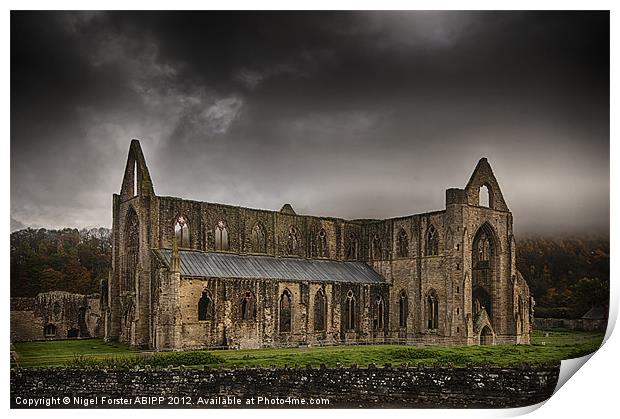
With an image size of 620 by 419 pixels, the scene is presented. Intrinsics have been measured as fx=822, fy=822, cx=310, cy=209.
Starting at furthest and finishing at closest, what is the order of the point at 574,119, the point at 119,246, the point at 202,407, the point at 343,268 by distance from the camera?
the point at 343,268 < the point at 119,246 < the point at 574,119 < the point at 202,407

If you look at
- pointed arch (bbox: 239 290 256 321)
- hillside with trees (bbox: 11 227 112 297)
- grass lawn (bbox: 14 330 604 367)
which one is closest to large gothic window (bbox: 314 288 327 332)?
Answer: pointed arch (bbox: 239 290 256 321)

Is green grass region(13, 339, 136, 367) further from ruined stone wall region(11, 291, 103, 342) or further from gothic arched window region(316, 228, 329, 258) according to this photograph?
gothic arched window region(316, 228, 329, 258)

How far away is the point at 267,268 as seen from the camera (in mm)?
35562

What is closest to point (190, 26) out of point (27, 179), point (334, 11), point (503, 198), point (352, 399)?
point (334, 11)

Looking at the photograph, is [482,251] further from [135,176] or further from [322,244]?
[135,176]

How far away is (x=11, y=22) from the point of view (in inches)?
955

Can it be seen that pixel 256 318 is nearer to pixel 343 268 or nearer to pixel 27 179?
pixel 343 268

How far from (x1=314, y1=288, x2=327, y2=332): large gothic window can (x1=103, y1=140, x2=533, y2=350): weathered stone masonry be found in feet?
0.22

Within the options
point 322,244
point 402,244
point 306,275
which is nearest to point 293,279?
point 306,275

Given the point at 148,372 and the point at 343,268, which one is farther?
the point at 343,268

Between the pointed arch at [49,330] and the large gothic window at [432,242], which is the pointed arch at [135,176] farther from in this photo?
the large gothic window at [432,242]

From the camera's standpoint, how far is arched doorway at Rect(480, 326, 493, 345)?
113 ft

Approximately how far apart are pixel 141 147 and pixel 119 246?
15.7ft

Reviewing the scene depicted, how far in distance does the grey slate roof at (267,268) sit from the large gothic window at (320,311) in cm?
Answer: 77
